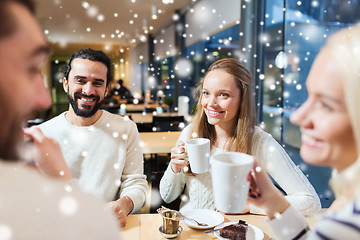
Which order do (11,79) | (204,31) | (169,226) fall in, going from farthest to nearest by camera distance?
1. (204,31)
2. (169,226)
3. (11,79)

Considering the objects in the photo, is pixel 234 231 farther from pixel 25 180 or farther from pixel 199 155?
pixel 25 180

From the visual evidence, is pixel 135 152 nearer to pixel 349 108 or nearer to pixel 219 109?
pixel 219 109

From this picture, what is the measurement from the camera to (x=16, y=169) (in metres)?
0.33

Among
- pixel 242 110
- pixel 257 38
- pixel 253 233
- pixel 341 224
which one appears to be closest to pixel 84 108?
pixel 242 110

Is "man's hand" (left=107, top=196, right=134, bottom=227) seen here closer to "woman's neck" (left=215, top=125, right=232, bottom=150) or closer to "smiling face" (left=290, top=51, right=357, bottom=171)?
"woman's neck" (left=215, top=125, right=232, bottom=150)

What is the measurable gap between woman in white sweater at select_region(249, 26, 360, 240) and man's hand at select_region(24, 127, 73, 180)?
1.35ft

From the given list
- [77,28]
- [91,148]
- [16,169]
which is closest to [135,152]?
[91,148]

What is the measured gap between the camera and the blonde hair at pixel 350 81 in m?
0.42

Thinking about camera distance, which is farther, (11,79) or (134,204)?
(134,204)

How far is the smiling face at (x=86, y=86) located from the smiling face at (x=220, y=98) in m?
0.53

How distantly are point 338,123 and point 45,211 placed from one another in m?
0.43

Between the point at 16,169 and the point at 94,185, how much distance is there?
1196mm

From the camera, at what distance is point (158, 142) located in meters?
2.70

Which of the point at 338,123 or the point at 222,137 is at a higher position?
the point at 338,123
